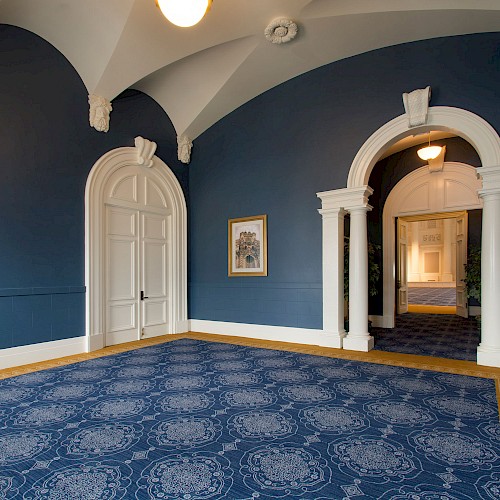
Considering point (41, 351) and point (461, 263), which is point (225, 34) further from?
point (461, 263)

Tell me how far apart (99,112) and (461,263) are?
1007cm

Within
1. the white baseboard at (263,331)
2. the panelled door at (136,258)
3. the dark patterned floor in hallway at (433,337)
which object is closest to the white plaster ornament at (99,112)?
the panelled door at (136,258)

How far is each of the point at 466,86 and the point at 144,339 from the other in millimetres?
6815

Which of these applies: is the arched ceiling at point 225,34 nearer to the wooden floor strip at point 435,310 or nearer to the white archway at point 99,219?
the white archway at point 99,219

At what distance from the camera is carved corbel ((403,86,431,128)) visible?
5.54m

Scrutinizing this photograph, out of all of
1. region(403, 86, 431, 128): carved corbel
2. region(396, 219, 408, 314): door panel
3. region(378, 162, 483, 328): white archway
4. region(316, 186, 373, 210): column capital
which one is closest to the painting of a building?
region(316, 186, 373, 210): column capital

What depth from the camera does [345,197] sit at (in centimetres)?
623

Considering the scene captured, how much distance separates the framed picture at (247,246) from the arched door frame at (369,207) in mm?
1309

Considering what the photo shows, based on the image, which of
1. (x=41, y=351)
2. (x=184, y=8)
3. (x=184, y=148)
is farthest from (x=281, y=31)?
(x=41, y=351)

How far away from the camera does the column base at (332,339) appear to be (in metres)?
6.18

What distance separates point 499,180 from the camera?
507 centimetres

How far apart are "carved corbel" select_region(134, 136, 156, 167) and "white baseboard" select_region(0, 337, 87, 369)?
3382 mm

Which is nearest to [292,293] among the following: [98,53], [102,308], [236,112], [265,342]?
[265,342]

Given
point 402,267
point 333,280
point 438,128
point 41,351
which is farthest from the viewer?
point 402,267
